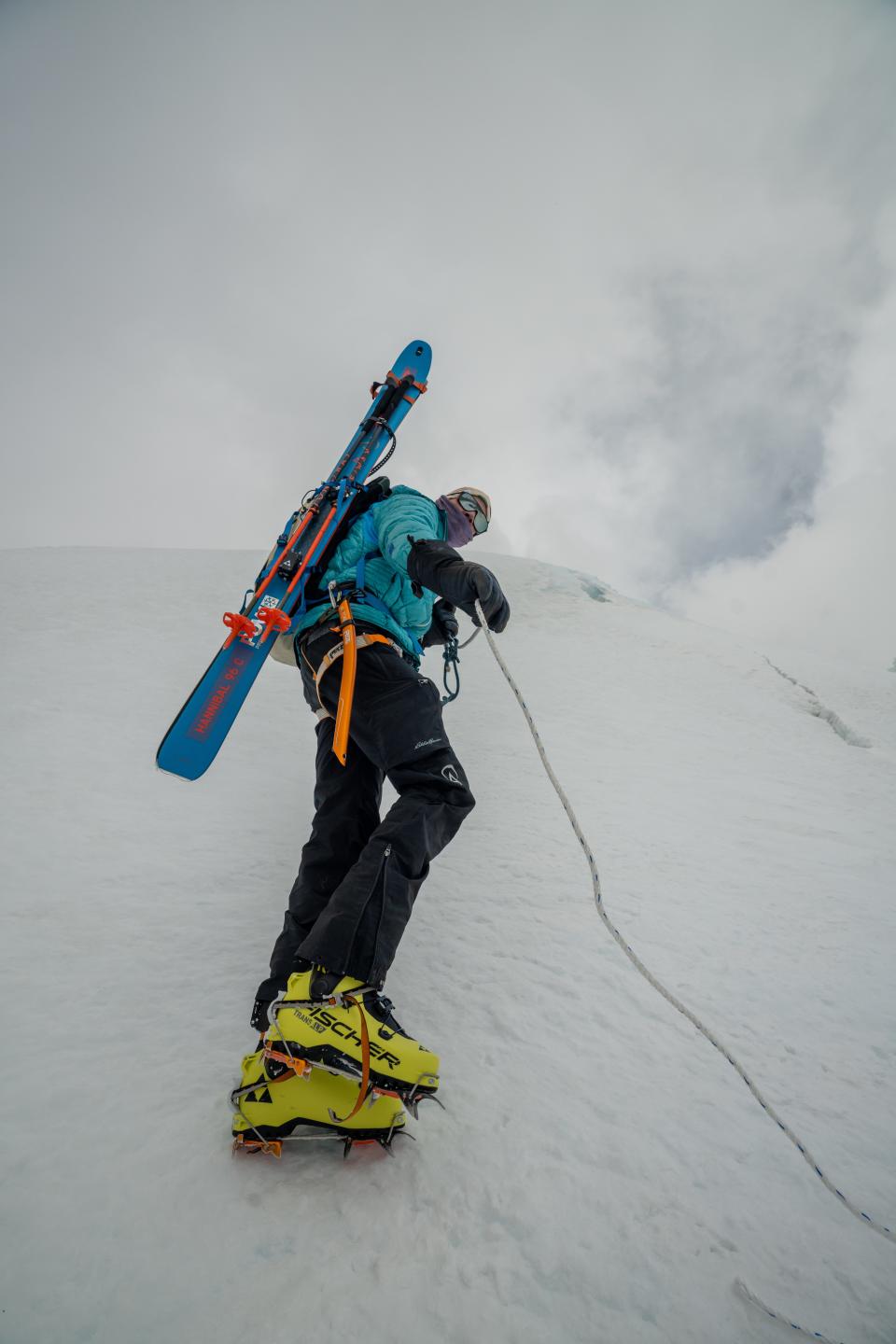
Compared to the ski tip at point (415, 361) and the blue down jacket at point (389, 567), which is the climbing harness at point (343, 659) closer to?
the blue down jacket at point (389, 567)

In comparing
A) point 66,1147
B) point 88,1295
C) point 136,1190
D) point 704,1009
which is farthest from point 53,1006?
point 704,1009

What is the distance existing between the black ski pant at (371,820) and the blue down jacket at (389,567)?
205mm

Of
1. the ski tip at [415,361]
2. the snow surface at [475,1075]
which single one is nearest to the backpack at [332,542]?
the snow surface at [475,1075]

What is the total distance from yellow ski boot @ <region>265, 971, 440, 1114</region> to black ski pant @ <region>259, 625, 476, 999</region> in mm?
64

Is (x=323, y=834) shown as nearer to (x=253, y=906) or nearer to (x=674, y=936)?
(x=253, y=906)

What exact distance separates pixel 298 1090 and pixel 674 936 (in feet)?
6.72

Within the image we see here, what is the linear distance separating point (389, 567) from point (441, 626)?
601 millimetres

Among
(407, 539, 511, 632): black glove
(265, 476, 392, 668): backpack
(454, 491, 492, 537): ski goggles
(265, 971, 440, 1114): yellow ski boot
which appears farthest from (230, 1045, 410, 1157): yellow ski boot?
(454, 491, 492, 537): ski goggles

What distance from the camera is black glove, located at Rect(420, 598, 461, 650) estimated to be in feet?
9.98

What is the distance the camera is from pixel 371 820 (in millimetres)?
2316

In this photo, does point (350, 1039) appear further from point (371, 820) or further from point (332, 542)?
point (332, 542)

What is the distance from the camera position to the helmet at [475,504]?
119 inches

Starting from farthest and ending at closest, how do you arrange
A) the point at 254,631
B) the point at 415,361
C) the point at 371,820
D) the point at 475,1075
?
the point at 415,361, the point at 254,631, the point at 371,820, the point at 475,1075

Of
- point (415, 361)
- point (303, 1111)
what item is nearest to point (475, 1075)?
point (303, 1111)
